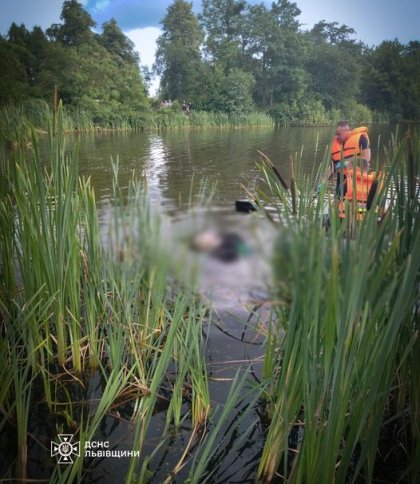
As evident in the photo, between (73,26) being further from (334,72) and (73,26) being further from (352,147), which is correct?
(334,72)

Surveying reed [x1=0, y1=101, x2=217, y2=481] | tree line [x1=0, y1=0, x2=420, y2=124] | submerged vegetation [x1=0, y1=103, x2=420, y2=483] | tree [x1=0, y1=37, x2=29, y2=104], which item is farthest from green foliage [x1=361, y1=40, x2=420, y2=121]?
tree [x1=0, y1=37, x2=29, y2=104]

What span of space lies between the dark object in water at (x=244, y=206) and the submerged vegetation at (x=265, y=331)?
0.06 m

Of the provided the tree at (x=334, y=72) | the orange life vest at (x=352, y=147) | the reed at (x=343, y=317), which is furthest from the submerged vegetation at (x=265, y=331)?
the tree at (x=334, y=72)

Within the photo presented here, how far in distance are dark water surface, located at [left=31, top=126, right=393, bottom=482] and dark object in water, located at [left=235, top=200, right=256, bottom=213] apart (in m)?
0.01

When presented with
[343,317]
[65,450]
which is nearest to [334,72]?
[343,317]

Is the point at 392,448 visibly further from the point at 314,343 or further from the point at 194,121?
the point at 194,121

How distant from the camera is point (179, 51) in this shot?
1.43 metres

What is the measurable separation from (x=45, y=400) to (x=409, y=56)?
2.19 metres

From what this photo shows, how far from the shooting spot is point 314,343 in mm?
964

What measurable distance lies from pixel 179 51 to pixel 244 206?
4.03 feet

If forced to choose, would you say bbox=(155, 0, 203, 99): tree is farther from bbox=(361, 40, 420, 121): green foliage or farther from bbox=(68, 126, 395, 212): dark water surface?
bbox=(361, 40, 420, 121): green foliage

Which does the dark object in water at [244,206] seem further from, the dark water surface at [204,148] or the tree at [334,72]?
the tree at [334,72]

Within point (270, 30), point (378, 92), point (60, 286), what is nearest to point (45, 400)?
point (60, 286)

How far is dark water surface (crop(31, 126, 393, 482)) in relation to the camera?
0.31m
